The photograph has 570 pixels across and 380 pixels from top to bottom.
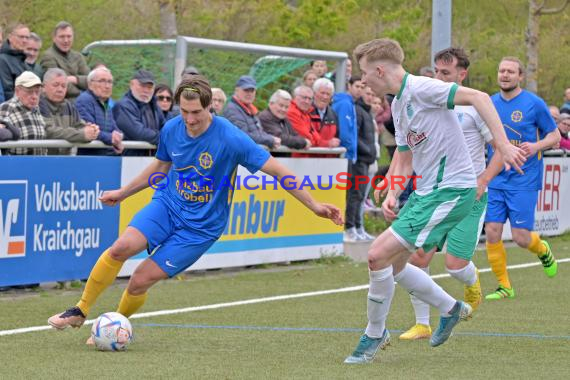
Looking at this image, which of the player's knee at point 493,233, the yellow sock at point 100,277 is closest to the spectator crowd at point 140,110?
the player's knee at point 493,233

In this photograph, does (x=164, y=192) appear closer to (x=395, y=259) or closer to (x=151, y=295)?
(x=395, y=259)

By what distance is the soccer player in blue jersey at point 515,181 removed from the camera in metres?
12.3

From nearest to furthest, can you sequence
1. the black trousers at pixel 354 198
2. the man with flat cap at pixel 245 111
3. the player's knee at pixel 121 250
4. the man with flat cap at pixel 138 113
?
the player's knee at pixel 121 250
the man with flat cap at pixel 138 113
the man with flat cap at pixel 245 111
the black trousers at pixel 354 198

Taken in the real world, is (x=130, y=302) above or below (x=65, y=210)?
below

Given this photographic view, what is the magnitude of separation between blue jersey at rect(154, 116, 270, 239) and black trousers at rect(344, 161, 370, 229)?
751 cm

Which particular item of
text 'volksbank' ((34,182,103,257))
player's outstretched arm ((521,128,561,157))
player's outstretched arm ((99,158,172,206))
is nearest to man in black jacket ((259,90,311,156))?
text 'volksbank' ((34,182,103,257))

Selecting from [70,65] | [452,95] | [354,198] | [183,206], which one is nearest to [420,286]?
[452,95]

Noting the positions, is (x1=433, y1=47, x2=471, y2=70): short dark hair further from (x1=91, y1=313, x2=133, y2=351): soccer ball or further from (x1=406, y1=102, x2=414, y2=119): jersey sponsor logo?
(x1=91, y1=313, x2=133, y2=351): soccer ball

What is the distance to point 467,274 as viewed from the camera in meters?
10.1

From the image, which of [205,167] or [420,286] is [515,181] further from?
[205,167]

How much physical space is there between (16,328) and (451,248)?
337 cm

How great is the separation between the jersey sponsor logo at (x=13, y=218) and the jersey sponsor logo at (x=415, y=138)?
177 inches

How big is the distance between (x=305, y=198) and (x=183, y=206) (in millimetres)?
961

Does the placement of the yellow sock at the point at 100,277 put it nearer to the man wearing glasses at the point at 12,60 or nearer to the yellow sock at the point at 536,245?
the man wearing glasses at the point at 12,60
